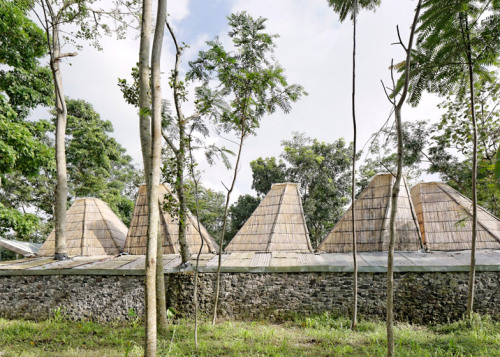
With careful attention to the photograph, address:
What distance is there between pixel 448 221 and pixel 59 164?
35.2 feet

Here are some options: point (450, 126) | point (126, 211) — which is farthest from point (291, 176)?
point (126, 211)

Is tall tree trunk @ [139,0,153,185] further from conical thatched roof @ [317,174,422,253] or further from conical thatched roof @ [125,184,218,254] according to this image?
conical thatched roof @ [317,174,422,253]

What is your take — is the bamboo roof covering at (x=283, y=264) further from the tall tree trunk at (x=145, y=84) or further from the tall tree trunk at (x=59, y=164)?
the tall tree trunk at (x=145, y=84)

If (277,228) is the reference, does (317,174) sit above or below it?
above

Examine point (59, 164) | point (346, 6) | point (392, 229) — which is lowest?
point (392, 229)

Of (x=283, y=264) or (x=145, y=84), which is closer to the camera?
(x=145, y=84)

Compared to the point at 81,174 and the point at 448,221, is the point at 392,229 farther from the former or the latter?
the point at 81,174

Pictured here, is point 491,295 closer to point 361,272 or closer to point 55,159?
point 361,272

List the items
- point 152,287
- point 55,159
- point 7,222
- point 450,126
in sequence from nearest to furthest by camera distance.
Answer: point 152,287, point 7,222, point 55,159, point 450,126

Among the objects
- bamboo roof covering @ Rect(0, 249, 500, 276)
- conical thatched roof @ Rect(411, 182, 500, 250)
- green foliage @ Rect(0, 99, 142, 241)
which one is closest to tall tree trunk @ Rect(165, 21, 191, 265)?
bamboo roof covering @ Rect(0, 249, 500, 276)

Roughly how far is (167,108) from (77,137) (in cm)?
975

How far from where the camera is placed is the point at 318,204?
15.6 meters

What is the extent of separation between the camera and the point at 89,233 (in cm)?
920

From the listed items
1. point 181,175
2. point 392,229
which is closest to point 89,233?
point 181,175
